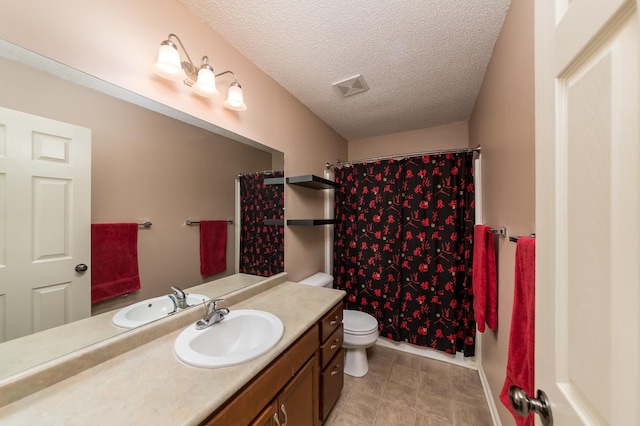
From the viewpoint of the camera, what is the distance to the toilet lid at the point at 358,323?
6.07ft

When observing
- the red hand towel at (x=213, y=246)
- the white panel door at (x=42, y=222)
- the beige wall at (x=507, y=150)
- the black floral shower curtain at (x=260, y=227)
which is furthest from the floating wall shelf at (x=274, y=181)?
the beige wall at (x=507, y=150)

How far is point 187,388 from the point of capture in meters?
0.70

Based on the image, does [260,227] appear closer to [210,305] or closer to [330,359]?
[210,305]

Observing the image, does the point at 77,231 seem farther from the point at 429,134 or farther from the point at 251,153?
the point at 429,134

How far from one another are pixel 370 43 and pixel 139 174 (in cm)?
143

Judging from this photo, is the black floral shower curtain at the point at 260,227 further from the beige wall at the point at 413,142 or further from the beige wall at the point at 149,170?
the beige wall at the point at 413,142

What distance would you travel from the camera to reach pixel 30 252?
74cm

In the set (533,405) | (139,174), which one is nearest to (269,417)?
(533,405)

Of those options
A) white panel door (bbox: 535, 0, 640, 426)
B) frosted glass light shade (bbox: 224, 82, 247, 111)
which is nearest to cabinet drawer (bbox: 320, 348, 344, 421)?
→ white panel door (bbox: 535, 0, 640, 426)

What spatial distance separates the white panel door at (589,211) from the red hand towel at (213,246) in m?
1.40

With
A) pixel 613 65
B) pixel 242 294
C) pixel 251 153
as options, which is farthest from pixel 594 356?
pixel 251 153

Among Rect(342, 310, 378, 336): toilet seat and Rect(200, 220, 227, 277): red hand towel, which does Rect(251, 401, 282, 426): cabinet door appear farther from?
Rect(342, 310, 378, 336): toilet seat

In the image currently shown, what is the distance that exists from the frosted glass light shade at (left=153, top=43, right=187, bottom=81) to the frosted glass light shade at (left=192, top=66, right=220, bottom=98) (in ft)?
0.37

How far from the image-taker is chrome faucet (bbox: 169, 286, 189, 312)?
111cm
